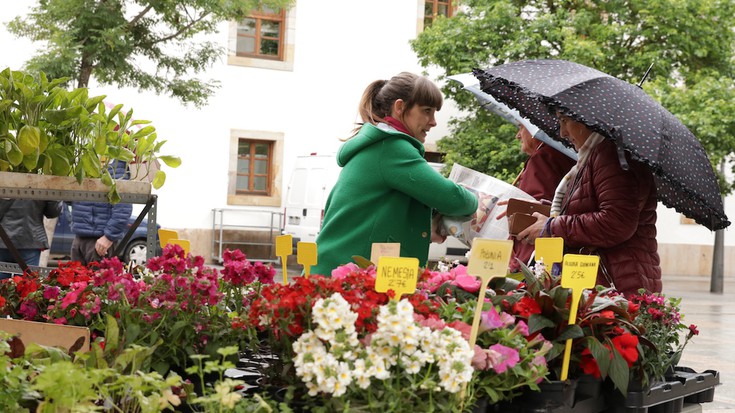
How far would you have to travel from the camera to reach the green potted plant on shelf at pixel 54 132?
260cm

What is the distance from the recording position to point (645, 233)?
3693mm

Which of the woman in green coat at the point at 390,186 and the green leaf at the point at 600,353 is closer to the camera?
the green leaf at the point at 600,353

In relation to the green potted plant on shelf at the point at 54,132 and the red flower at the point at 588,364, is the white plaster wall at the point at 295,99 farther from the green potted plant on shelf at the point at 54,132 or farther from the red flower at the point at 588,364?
A: the red flower at the point at 588,364

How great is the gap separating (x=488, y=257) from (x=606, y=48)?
15873 millimetres

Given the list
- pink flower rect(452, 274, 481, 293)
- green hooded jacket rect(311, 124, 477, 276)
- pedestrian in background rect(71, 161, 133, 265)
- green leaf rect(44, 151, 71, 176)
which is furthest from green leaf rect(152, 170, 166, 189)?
pedestrian in background rect(71, 161, 133, 265)

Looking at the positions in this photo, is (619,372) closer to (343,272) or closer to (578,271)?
(578,271)

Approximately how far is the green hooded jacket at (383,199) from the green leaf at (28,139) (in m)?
1.11

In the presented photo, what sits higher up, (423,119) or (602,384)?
(423,119)

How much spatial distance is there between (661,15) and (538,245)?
587 inches

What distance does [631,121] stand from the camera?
3.71 metres

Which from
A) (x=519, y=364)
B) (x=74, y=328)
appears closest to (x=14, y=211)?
(x=74, y=328)

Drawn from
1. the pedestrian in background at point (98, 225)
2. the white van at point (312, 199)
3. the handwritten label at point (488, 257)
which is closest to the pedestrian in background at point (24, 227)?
the pedestrian in background at point (98, 225)

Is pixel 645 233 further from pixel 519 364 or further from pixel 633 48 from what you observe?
pixel 633 48

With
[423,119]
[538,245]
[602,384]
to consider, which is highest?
[423,119]
